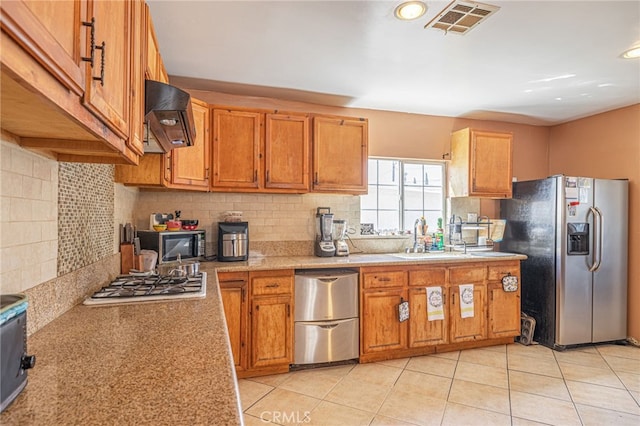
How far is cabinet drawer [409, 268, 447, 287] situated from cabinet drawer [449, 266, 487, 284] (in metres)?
0.10

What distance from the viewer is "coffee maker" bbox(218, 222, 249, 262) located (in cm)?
301

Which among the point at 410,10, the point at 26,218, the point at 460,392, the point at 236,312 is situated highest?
the point at 410,10

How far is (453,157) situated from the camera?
158 inches

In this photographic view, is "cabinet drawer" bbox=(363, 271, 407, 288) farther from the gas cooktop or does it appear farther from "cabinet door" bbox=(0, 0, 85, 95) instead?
"cabinet door" bbox=(0, 0, 85, 95)

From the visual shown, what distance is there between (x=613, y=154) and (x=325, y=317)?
3603 mm

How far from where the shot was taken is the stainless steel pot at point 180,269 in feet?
7.13

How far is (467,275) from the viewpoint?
11.0ft

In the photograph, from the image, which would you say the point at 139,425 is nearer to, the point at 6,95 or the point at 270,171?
the point at 6,95

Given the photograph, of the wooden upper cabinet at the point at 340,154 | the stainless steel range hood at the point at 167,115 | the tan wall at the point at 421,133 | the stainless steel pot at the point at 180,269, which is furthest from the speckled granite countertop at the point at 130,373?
the tan wall at the point at 421,133

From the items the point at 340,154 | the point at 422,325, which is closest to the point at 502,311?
the point at 422,325

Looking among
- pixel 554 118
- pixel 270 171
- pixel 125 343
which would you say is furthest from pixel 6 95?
pixel 554 118

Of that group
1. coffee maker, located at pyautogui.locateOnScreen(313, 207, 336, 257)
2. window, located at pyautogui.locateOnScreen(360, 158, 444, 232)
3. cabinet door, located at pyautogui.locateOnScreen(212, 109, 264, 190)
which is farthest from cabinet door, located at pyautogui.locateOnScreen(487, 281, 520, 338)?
cabinet door, located at pyautogui.locateOnScreen(212, 109, 264, 190)

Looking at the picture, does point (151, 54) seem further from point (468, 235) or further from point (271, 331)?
point (468, 235)

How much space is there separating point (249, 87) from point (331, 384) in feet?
8.60
